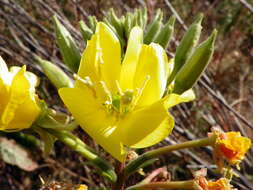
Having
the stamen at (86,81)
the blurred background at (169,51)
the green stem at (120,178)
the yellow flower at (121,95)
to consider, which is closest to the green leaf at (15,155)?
the blurred background at (169,51)

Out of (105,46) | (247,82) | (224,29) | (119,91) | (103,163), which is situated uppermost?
(224,29)

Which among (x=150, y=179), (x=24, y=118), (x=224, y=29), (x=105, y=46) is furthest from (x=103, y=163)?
(x=224, y=29)

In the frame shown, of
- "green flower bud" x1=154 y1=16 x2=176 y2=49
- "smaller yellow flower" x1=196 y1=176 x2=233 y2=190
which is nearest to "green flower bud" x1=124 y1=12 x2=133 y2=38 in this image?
"green flower bud" x1=154 y1=16 x2=176 y2=49

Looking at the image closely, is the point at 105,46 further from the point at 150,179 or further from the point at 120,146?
the point at 150,179

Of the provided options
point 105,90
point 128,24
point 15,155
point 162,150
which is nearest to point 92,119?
point 105,90

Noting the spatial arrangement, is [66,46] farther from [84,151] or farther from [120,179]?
[120,179]

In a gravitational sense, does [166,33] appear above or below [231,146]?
above
